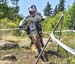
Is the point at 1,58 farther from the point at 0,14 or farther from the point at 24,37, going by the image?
the point at 0,14

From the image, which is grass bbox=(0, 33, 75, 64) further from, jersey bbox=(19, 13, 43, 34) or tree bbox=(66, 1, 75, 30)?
tree bbox=(66, 1, 75, 30)

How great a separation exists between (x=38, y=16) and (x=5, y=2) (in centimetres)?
5621

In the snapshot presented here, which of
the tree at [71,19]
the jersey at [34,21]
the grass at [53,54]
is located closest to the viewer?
the grass at [53,54]

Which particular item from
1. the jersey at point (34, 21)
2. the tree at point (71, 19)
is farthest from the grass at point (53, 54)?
the tree at point (71, 19)

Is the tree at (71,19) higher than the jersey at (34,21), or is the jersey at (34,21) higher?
the jersey at (34,21)

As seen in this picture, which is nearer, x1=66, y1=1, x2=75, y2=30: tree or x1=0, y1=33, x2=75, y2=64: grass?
x1=0, y1=33, x2=75, y2=64: grass

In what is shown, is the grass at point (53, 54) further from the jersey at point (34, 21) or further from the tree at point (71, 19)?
the tree at point (71, 19)

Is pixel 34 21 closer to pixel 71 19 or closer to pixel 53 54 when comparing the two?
pixel 53 54

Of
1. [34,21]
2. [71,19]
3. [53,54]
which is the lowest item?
[71,19]

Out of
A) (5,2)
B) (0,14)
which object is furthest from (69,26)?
(5,2)

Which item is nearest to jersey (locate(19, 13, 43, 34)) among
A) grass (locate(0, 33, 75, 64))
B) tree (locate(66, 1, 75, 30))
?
grass (locate(0, 33, 75, 64))

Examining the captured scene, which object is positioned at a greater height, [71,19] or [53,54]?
[53,54]

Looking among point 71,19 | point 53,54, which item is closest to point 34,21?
point 53,54

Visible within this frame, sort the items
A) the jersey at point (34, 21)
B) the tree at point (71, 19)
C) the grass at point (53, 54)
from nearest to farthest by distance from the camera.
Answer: the grass at point (53, 54) < the jersey at point (34, 21) < the tree at point (71, 19)
